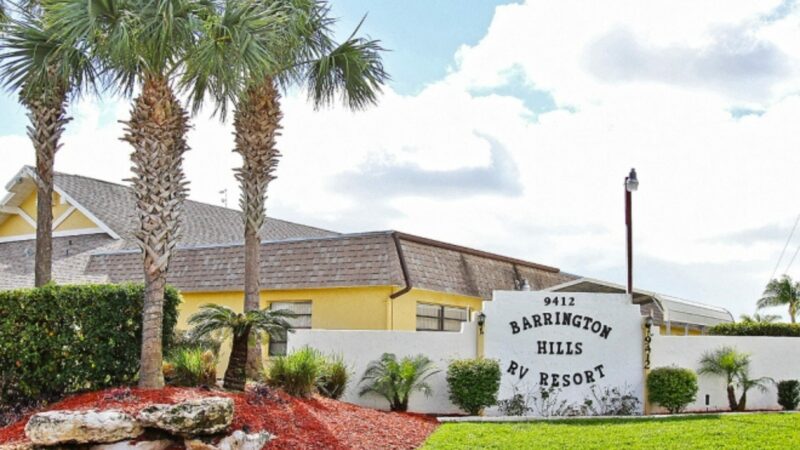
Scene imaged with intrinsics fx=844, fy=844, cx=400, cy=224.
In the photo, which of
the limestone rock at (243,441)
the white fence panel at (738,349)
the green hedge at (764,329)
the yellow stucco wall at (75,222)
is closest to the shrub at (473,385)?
the white fence panel at (738,349)

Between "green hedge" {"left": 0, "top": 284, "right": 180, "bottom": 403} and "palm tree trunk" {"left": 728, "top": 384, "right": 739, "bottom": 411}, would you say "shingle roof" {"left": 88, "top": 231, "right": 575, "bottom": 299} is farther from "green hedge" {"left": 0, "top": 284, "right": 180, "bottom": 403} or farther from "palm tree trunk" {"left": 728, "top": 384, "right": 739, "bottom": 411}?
"green hedge" {"left": 0, "top": 284, "right": 180, "bottom": 403}

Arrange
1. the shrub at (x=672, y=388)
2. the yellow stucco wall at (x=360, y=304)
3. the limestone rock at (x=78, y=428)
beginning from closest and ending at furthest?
the limestone rock at (x=78, y=428), the shrub at (x=672, y=388), the yellow stucco wall at (x=360, y=304)

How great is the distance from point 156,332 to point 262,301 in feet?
28.8

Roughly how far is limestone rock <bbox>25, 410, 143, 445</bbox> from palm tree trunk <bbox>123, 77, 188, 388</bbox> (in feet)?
6.41

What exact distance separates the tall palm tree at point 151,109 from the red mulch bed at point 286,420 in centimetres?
91

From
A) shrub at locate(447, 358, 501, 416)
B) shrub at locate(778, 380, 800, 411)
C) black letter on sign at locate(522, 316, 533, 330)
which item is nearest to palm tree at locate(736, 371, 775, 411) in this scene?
shrub at locate(778, 380, 800, 411)

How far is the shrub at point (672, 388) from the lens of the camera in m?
16.9

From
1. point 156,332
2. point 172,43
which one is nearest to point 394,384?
point 156,332

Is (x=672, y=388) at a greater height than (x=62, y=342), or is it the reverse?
(x=62, y=342)

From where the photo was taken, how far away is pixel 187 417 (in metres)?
10.6

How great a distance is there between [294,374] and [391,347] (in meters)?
3.17

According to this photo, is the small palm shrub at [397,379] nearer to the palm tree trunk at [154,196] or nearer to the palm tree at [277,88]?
the palm tree at [277,88]

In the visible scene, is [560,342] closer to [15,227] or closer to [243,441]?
[243,441]

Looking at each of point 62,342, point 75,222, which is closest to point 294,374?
point 62,342
